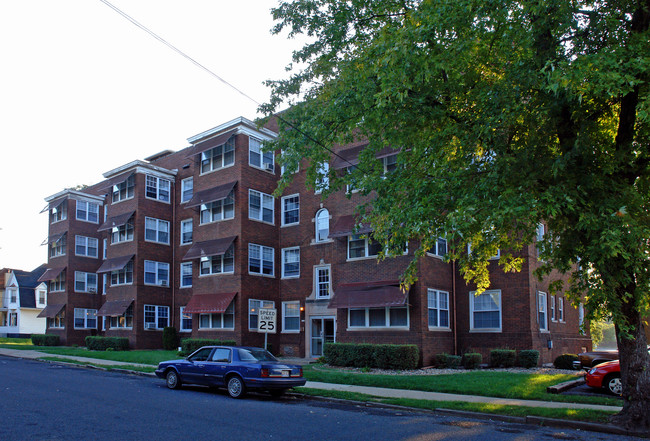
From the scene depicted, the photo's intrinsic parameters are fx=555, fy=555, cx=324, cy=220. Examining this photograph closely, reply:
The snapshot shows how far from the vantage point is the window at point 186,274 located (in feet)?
113

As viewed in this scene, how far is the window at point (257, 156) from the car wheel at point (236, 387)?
17222mm

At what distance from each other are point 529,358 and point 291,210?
1442cm

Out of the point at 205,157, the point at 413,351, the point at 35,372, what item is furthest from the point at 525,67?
the point at 205,157

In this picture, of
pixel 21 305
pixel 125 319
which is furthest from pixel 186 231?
pixel 21 305

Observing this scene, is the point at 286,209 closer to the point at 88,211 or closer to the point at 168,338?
the point at 168,338

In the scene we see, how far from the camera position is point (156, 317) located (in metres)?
35.0

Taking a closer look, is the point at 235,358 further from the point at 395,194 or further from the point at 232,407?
the point at 395,194

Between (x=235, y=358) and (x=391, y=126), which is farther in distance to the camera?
(x=235, y=358)

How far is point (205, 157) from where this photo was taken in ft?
103

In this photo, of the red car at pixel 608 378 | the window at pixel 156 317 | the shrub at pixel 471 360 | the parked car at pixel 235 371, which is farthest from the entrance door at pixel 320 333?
the red car at pixel 608 378

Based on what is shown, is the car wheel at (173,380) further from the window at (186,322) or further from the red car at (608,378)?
the window at (186,322)

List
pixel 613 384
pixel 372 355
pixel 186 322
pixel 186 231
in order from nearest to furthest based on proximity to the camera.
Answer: pixel 613 384 < pixel 372 355 < pixel 186 322 < pixel 186 231

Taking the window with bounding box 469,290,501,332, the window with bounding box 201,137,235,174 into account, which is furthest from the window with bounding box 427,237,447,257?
the window with bounding box 201,137,235,174

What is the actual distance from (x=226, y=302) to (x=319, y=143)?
52.9 feet
